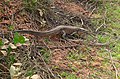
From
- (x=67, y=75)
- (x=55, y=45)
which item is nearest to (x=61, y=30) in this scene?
(x=55, y=45)

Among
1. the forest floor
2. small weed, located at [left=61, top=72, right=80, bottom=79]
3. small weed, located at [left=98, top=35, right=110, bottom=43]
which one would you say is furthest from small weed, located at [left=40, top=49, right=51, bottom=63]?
small weed, located at [left=98, top=35, right=110, bottom=43]

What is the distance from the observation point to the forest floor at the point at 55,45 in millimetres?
4047

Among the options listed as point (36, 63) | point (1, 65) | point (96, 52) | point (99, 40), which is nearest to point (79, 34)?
point (99, 40)

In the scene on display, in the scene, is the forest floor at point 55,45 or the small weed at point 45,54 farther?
the small weed at point 45,54

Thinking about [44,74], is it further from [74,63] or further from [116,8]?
[116,8]

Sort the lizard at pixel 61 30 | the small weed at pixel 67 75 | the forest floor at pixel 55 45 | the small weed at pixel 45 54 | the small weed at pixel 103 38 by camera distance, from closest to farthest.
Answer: the forest floor at pixel 55 45
the small weed at pixel 67 75
the small weed at pixel 45 54
the lizard at pixel 61 30
the small weed at pixel 103 38

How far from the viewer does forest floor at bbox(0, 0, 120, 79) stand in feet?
13.3

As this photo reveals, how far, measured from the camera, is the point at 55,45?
17.5 feet

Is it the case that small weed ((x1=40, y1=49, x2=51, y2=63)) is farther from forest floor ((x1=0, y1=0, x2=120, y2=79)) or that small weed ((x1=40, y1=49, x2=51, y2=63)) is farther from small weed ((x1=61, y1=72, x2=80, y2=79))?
small weed ((x1=61, y1=72, x2=80, y2=79))

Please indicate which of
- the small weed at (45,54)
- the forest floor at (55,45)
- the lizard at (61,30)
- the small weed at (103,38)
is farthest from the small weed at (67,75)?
the small weed at (103,38)

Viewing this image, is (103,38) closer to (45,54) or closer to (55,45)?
(55,45)

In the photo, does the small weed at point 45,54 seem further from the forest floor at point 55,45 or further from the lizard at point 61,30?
the lizard at point 61,30

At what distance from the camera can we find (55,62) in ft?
15.5

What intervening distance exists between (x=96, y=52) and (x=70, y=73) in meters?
1.10
